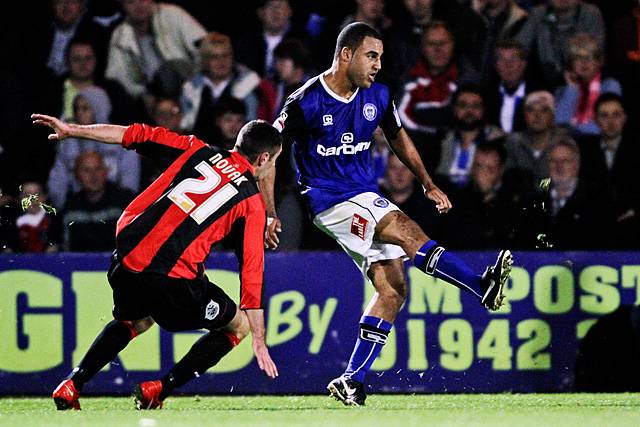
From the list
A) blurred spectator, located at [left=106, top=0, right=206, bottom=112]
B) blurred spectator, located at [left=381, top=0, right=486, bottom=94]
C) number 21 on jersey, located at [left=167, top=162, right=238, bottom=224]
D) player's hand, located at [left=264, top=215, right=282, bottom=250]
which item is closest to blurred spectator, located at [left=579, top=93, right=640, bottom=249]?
blurred spectator, located at [left=381, top=0, right=486, bottom=94]

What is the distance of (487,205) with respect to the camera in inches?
377

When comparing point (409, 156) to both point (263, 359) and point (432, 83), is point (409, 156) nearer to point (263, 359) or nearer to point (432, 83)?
point (263, 359)

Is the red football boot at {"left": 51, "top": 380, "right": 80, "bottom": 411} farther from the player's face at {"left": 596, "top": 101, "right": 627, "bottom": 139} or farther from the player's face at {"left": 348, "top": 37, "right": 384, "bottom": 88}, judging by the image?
the player's face at {"left": 596, "top": 101, "right": 627, "bottom": 139}

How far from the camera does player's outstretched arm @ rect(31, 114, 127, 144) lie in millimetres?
6055

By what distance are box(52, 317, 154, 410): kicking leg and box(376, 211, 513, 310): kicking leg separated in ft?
5.25

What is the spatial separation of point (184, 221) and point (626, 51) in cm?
606

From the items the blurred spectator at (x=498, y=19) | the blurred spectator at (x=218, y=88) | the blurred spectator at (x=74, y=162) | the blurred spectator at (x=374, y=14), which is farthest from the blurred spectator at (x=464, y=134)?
the blurred spectator at (x=74, y=162)

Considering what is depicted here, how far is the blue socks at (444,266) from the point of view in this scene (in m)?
6.81

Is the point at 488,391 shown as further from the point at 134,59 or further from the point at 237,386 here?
the point at 134,59

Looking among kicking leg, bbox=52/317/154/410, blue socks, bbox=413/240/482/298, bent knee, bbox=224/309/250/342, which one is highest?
blue socks, bbox=413/240/482/298

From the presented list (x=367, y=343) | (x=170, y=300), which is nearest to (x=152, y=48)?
(x=367, y=343)

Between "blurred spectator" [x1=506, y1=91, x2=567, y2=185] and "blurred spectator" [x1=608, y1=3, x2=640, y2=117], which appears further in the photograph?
"blurred spectator" [x1=608, y1=3, x2=640, y2=117]

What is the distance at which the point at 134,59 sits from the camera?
10961 mm

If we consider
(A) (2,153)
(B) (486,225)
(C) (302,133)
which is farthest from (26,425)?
(A) (2,153)
